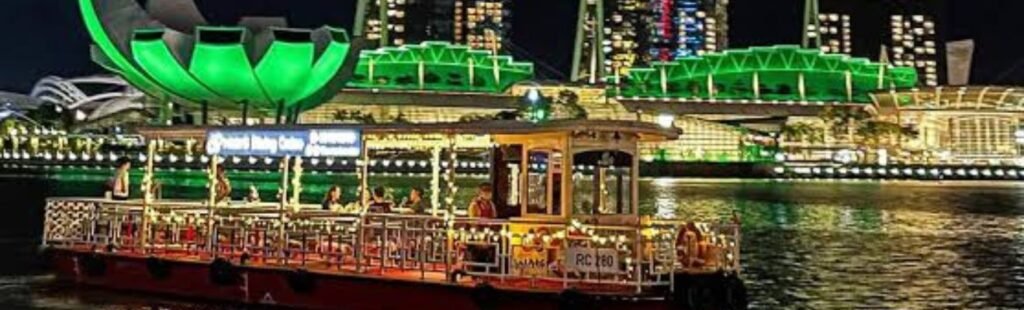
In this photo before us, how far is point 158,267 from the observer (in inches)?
743

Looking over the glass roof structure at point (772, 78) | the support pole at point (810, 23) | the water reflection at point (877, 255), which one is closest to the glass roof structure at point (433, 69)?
the glass roof structure at point (772, 78)

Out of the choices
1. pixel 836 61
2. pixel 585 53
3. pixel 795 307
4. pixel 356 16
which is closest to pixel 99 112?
pixel 356 16

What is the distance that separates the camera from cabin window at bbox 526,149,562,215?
15594 mm

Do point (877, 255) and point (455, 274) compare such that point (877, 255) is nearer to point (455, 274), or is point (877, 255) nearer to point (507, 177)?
point (507, 177)

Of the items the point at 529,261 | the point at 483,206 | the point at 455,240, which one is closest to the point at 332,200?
the point at 483,206

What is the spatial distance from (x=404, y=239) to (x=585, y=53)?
567 ft

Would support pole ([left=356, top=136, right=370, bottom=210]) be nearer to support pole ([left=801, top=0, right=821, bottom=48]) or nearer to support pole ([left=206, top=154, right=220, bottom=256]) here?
support pole ([left=206, top=154, right=220, bottom=256])

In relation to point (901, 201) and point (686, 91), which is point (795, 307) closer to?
point (901, 201)

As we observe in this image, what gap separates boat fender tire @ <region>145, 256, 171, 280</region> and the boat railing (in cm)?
27

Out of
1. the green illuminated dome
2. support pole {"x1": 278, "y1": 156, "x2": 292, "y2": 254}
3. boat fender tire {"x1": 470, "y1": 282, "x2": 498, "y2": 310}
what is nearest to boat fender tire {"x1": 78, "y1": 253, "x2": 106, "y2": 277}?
support pole {"x1": 278, "y1": 156, "x2": 292, "y2": 254}

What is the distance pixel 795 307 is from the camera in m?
21.6

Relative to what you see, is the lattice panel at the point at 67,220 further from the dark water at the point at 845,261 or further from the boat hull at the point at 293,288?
the dark water at the point at 845,261

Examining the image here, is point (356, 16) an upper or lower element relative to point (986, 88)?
upper

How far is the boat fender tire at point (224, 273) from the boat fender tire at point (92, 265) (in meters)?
3.05
